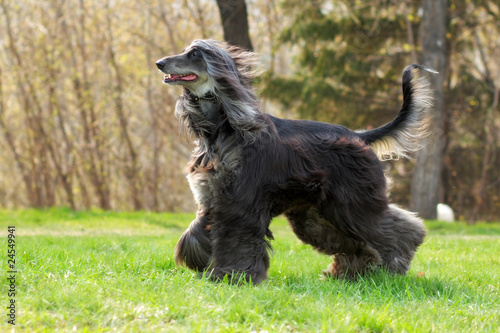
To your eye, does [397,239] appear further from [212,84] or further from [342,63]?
[342,63]

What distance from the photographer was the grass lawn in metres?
2.74

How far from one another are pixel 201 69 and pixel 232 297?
1.58m

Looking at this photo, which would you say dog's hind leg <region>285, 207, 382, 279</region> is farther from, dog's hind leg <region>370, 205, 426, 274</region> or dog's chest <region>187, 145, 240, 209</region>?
dog's chest <region>187, 145, 240, 209</region>

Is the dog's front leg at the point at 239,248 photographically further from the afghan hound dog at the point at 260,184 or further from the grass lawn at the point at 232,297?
the grass lawn at the point at 232,297

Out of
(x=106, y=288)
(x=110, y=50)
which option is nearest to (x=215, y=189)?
(x=106, y=288)

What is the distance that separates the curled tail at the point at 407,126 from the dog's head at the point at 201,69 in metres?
1.25

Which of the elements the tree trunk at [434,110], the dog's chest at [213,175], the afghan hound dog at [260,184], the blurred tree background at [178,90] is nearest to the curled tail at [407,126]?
the afghan hound dog at [260,184]

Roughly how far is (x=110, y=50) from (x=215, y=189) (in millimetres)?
9565

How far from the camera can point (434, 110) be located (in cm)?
1034

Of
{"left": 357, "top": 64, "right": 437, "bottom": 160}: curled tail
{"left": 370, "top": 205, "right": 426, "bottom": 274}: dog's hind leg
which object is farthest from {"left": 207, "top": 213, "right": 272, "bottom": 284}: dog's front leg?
{"left": 357, "top": 64, "right": 437, "bottom": 160}: curled tail

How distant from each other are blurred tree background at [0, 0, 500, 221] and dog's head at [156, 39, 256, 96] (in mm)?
7864

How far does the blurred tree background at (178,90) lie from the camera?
11.9 meters

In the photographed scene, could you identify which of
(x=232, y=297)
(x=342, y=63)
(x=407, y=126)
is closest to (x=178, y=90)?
(x=342, y=63)

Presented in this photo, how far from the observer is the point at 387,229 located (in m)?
4.14
